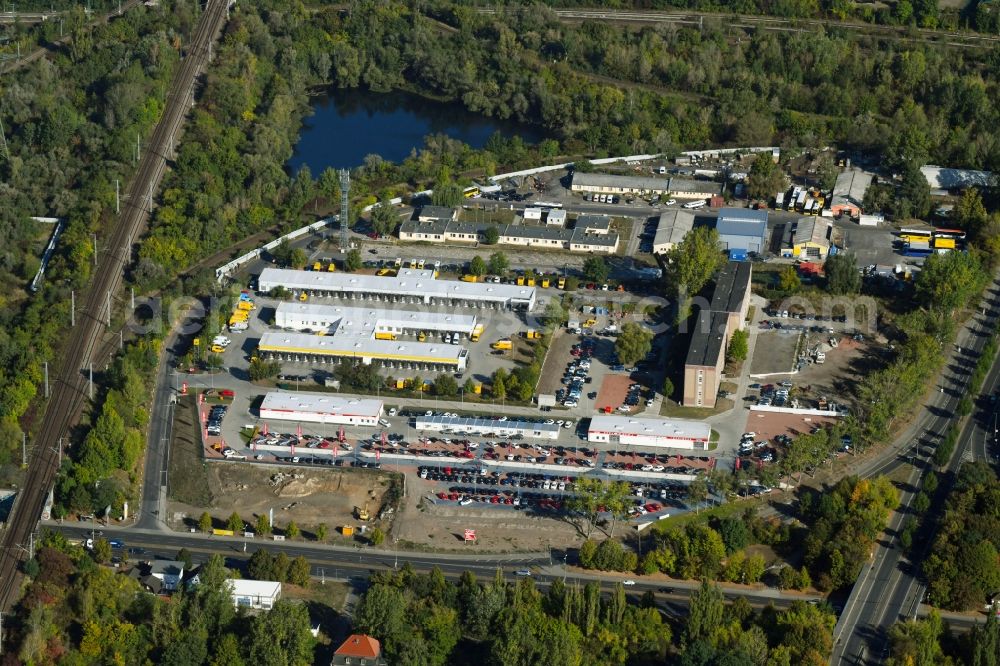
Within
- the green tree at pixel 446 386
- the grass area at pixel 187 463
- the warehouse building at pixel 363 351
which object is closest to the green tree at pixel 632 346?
the warehouse building at pixel 363 351

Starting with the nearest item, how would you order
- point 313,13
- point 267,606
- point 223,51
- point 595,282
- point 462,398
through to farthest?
point 267,606, point 462,398, point 595,282, point 223,51, point 313,13

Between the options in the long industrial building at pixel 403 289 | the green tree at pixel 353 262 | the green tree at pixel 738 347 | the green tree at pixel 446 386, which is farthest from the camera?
the green tree at pixel 353 262

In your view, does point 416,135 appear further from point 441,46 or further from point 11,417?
point 11,417

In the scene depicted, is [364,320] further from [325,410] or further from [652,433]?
[652,433]

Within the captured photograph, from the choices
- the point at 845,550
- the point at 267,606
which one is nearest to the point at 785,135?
the point at 845,550

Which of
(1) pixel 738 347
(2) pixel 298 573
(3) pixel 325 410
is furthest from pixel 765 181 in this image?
(2) pixel 298 573

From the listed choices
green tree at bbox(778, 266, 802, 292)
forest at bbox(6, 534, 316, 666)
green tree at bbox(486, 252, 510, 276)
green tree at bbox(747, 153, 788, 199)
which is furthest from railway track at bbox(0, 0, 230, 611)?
green tree at bbox(747, 153, 788, 199)

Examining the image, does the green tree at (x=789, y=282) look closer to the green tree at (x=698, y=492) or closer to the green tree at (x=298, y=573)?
the green tree at (x=698, y=492)
